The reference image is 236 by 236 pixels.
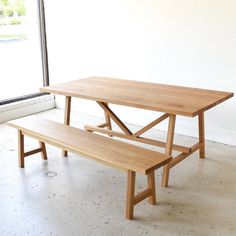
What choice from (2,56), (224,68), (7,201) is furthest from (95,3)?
(7,201)

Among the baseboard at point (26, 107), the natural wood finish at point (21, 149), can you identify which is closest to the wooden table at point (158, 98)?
the natural wood finish at point (21, 149)

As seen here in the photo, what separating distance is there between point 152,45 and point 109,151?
1893mm

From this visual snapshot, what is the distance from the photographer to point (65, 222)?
8.11 ft

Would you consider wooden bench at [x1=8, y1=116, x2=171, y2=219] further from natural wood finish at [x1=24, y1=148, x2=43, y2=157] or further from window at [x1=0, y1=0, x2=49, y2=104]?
window at [x1=0, y1=0, x2=49, y2=104]

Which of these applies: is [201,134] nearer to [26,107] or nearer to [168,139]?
[168,139]

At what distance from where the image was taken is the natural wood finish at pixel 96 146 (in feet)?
7.80

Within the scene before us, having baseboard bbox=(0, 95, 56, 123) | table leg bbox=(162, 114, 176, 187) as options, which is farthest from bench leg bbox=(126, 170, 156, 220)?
baseboard bbox=(0, 95, 56, 123)

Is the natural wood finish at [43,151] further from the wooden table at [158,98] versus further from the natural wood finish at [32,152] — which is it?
the wooden table at [158,98]

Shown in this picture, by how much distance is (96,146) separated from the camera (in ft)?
8.83

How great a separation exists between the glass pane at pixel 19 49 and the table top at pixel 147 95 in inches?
69.5

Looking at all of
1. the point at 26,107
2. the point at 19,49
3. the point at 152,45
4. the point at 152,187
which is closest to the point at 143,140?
the point at 152,187

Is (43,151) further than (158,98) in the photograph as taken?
Yes

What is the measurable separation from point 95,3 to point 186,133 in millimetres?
1911

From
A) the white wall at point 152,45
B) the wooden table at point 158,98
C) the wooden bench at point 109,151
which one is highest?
the white wall at point 152,45
